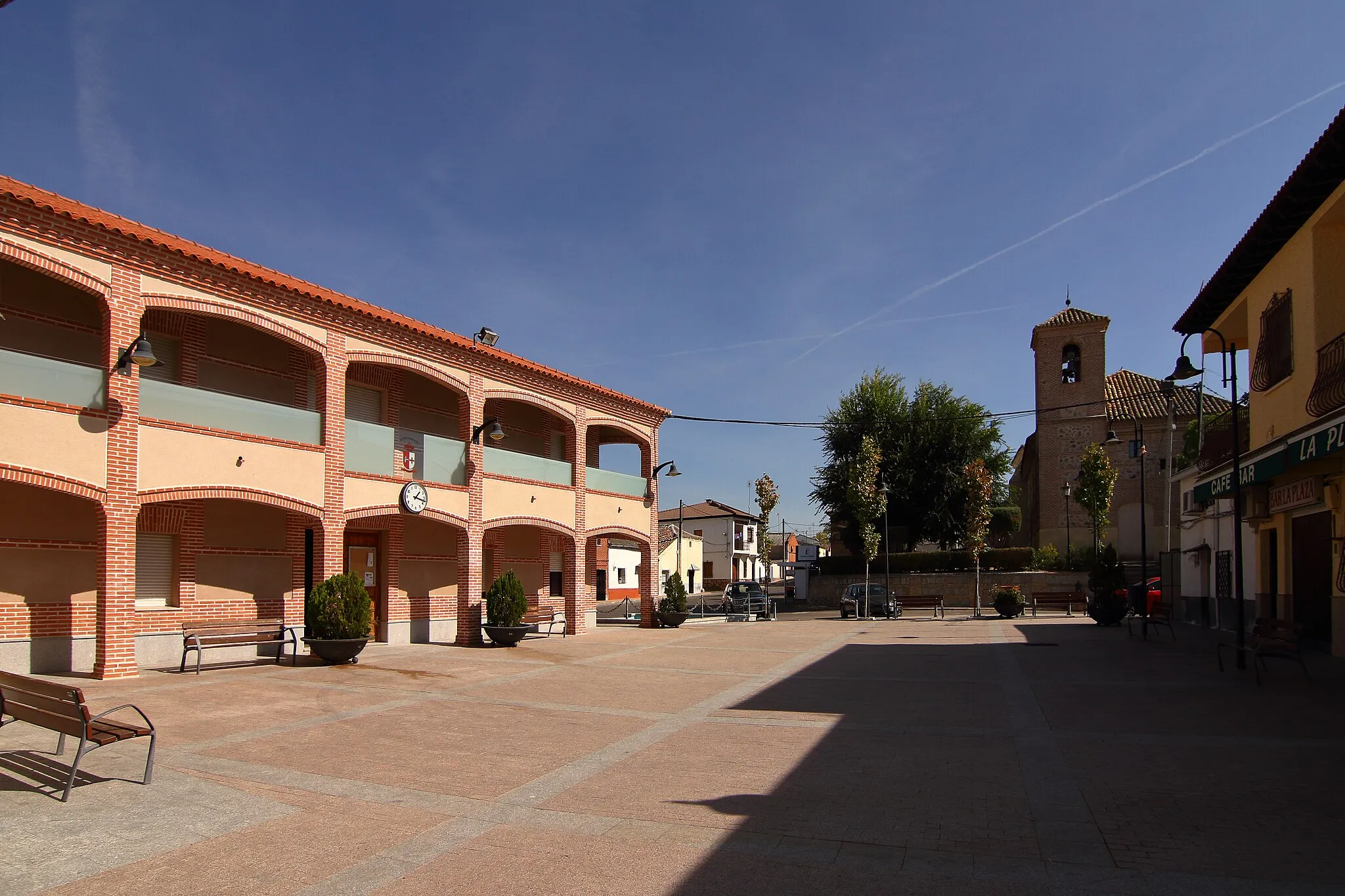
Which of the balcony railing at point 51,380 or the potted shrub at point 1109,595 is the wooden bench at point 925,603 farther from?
the balcony railing at point 51,380

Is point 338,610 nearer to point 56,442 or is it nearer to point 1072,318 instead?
point 56,442

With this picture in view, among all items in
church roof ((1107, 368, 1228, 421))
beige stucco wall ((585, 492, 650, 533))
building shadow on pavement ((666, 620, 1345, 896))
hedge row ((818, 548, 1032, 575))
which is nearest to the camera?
building shadow on pavement ((666, 620, 1345, 896))

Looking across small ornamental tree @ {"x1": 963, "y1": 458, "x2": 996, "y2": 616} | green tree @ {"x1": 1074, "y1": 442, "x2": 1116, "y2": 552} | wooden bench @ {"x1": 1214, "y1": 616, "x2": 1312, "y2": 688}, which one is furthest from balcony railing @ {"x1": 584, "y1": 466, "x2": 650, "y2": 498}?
green tree @ {"x1": 1074, "y1": 442, "x2": 1116, "y2": 552}

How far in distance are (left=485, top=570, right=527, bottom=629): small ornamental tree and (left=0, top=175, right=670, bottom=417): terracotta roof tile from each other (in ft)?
17.7

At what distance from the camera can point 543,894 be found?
4953 mm

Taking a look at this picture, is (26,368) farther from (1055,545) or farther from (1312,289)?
(1055,545)

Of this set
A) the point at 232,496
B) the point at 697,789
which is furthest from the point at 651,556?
the point at 697,789

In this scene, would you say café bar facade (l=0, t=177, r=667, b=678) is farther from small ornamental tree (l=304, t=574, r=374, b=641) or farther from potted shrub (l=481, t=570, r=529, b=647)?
small ornamental tree (l=304, t=574, r=374, b=641)

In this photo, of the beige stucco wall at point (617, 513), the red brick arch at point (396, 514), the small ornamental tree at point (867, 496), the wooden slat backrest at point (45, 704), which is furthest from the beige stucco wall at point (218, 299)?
the small ornamental tree at point (867, 496)

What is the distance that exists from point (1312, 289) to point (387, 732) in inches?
586

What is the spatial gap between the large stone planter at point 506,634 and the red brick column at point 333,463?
12.1ft

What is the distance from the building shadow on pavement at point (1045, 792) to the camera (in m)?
5.25

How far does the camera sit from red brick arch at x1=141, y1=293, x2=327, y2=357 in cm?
1416

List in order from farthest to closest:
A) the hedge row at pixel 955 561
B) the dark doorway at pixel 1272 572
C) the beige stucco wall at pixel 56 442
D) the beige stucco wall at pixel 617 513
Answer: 1. the hedge row at pixel 955 561
2. the beige stucco wall at pixel 617 513
3. the dark doorway at pixel 1272 572
4. the beige stucco wall at pixel 56 442
